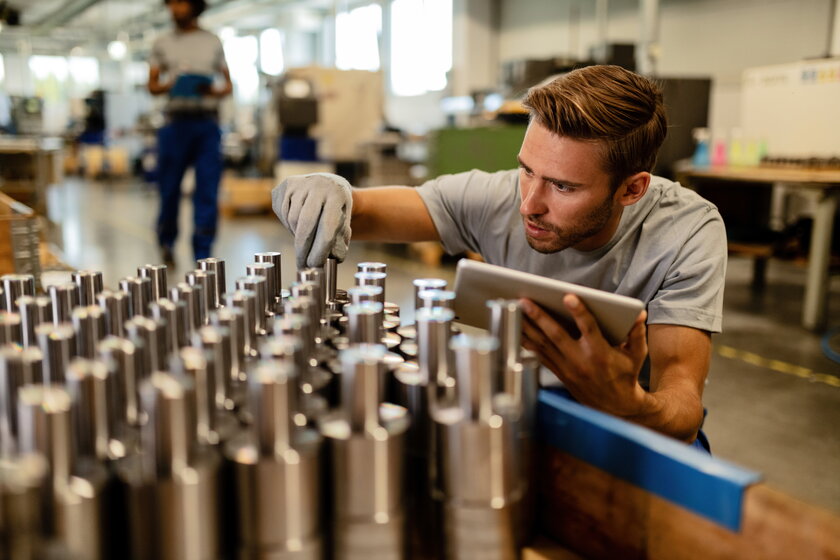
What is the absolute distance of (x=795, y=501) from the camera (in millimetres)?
458

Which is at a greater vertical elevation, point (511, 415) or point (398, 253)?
point (511, 415)

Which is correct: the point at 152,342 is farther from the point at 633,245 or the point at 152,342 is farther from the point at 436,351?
the point at 633,245

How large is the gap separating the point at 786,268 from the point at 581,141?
492cm

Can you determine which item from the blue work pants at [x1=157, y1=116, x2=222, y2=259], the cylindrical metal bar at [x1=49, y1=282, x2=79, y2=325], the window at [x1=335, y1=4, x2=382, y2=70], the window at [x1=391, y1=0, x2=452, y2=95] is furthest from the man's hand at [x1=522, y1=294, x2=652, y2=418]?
the window at [x1=335, y1=4, x2=382, y2=70]

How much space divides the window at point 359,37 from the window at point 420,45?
0.38m

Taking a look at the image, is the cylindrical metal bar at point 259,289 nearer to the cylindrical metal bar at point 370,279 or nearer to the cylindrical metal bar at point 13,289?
the cylindrical metal bar at point 370,279

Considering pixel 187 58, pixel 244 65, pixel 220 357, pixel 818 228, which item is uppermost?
pixel 244 65

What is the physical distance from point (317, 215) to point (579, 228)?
0.45 metres

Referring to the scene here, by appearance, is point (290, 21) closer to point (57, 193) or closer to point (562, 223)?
point (57, 193)

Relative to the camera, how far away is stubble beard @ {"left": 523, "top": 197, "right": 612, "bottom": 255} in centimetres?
120

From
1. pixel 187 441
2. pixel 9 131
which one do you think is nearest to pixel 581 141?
pixel 187 441

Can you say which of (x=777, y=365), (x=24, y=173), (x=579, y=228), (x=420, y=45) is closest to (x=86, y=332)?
(x=579, y=228)

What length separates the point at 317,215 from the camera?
1.11 metres

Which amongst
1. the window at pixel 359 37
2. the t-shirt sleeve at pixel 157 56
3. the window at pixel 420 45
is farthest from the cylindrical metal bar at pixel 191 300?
the window at pixel 359 37
